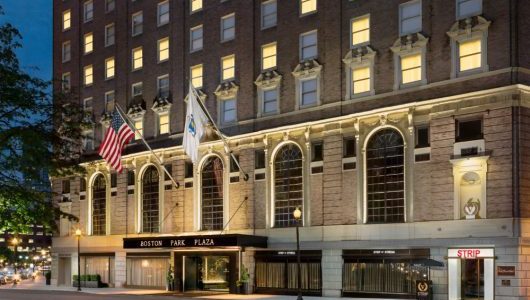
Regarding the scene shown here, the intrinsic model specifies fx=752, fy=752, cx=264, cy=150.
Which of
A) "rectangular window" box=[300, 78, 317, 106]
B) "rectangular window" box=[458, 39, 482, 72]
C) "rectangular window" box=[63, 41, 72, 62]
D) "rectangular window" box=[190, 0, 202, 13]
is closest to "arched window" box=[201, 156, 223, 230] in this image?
"rectangular window" box=[300, 78, 317, 106]

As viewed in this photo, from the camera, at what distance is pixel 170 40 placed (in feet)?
212

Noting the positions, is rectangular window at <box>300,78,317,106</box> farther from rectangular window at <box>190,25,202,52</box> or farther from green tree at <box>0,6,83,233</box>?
green tree at <box>0,6,83,233</box>

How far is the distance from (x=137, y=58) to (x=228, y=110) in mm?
14002

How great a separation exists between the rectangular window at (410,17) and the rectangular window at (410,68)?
160 cm

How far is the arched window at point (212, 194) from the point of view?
2293 inches

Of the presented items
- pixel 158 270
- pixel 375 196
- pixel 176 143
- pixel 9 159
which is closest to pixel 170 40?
pixel 176 143

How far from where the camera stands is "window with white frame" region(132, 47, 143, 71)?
6775 centimetres

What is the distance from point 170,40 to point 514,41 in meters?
32.4

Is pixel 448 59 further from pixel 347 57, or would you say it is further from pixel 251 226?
pixel 251 226

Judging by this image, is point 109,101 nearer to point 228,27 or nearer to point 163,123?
point 163,123

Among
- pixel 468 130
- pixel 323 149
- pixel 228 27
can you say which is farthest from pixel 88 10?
pixel 468 130

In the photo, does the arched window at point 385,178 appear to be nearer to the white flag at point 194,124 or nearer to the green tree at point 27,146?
the white flag at point 194,124

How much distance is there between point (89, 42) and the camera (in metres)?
74.9

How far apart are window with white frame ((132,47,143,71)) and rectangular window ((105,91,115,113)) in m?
4.20
